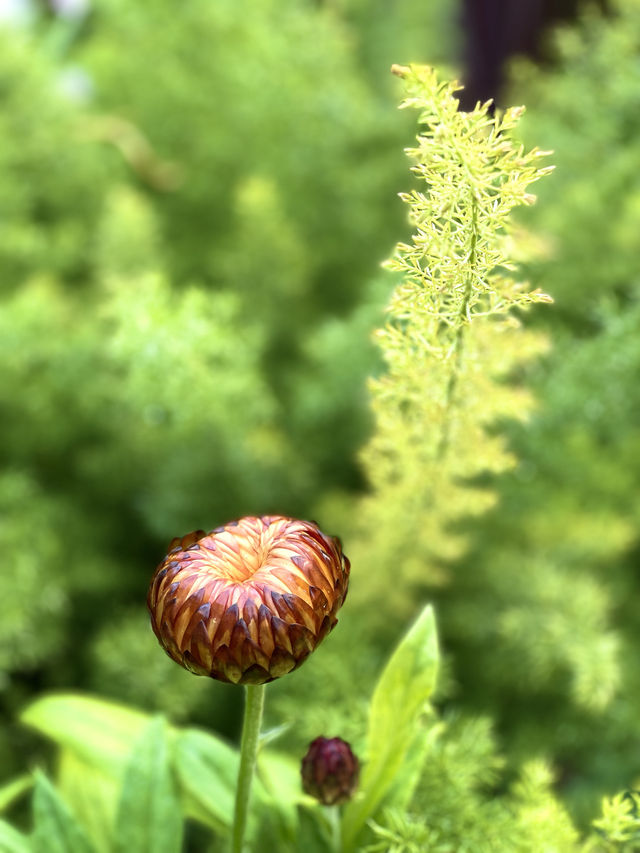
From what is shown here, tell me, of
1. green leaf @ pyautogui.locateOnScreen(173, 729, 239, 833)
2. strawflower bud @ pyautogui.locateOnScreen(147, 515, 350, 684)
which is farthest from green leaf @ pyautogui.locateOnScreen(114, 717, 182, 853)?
strawflower bud @ pyautogui.locateOnScreen(147, 515, 350, 684)

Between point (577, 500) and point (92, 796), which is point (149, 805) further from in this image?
point (577, 500)

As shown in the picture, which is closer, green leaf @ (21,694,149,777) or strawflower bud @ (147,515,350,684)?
strawflower bud @ (147,515,350,684)

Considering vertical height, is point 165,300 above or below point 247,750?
above

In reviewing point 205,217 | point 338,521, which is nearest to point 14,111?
point 205,217

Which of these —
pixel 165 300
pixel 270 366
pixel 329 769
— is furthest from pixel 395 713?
pixel 270 366

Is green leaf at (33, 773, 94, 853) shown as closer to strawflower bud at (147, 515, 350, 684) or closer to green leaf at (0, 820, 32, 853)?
green leaf at (0, 820, 32, 853)

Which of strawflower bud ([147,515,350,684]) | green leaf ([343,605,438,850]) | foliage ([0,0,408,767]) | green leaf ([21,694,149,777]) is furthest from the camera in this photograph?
foliage ([0,0,408,767])

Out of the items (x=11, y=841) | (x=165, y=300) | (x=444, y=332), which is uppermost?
(x=165, y=300)
